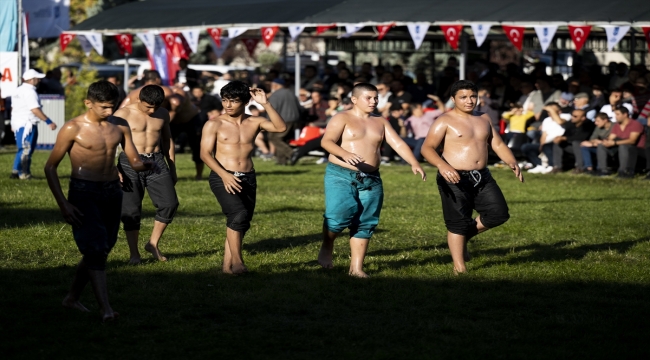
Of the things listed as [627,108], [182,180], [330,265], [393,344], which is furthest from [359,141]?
[627,108]

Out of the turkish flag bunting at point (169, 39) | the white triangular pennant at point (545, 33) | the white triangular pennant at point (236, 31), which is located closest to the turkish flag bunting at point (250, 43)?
the turkish flag bunting at point (169, 39)

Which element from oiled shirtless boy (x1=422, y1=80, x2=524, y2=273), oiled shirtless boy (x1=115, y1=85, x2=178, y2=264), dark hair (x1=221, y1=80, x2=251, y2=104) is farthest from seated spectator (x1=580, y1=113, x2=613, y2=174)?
dark hair (x1=221, y1=80, x2=251, y2=104)

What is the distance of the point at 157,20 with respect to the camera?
2670 cm

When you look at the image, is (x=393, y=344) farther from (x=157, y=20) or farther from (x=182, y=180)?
(x=157, y=20)

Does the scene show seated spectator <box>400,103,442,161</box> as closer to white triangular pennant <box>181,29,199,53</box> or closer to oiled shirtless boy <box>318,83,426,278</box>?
white triangular pennant <box>181,29,199,53</box>

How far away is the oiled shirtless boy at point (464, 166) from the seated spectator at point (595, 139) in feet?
34.2

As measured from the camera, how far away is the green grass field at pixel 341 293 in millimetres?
6574

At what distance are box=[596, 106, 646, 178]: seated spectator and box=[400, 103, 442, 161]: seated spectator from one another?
425cm

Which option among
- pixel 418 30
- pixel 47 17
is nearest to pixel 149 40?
pixel 47 17

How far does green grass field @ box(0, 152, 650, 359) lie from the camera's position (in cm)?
657

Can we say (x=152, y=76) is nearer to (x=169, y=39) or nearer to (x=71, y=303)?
(x=71, y=303)

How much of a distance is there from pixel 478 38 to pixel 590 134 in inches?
114

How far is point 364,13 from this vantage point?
73.5 ft

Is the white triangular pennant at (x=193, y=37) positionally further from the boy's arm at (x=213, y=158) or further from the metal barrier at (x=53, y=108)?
the boy's arm at (x=213, y=158)
